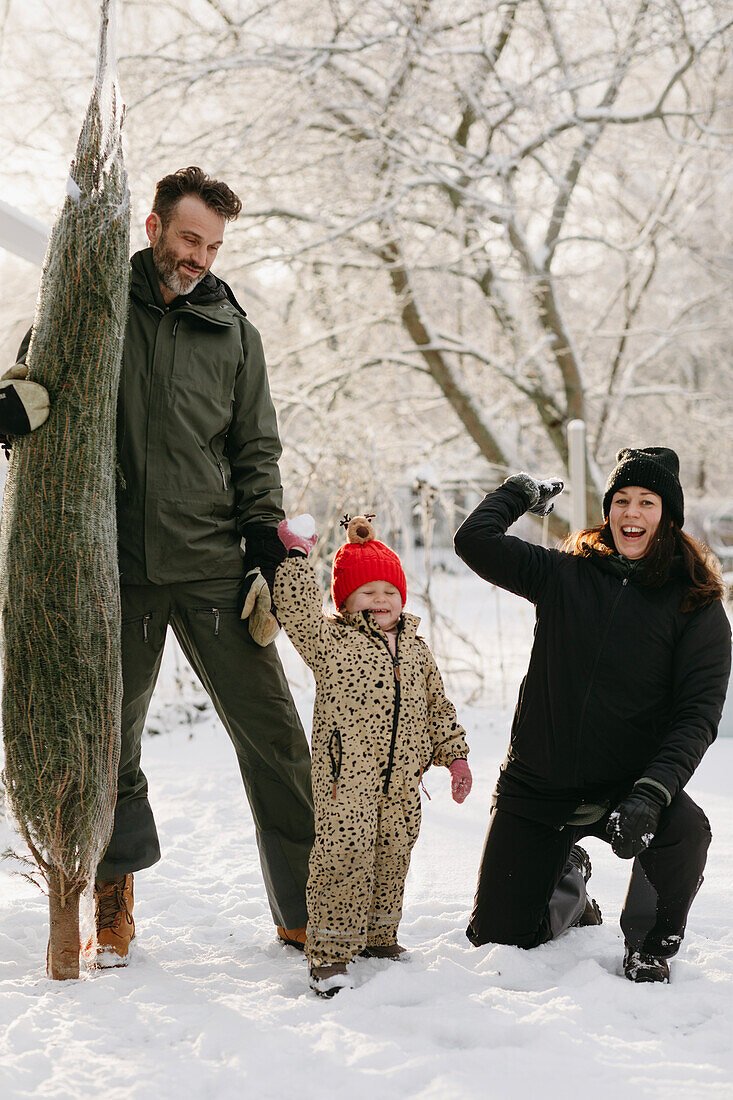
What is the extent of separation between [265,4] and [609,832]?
641cm

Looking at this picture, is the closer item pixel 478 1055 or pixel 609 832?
pixel 478 1055

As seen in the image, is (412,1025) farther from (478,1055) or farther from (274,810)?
(274,810)

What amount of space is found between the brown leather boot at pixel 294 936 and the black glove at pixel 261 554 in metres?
0.91

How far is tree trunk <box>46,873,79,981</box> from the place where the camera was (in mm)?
2338

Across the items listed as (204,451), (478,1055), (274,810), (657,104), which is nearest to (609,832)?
(478,1055)

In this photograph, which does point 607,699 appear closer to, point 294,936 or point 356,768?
point 356,768

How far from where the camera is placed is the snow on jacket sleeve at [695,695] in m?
2.39

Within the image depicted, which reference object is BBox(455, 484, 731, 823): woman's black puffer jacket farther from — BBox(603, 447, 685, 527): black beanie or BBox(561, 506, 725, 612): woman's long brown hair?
BBox(603, 447, 685, 527): black beanie

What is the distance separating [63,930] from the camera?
236 cm

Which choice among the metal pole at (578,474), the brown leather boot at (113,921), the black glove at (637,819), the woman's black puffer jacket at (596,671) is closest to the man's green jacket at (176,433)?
the woman's black puffer jacket at (596,671)

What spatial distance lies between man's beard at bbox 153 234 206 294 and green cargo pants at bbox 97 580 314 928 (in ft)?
2.48

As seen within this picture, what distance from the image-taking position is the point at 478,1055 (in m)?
2.01

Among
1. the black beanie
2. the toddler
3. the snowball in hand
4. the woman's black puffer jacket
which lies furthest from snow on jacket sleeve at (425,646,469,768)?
the black beanie

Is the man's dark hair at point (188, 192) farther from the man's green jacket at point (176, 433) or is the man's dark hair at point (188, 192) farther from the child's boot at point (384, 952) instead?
the child's boot at point (384, 952)
